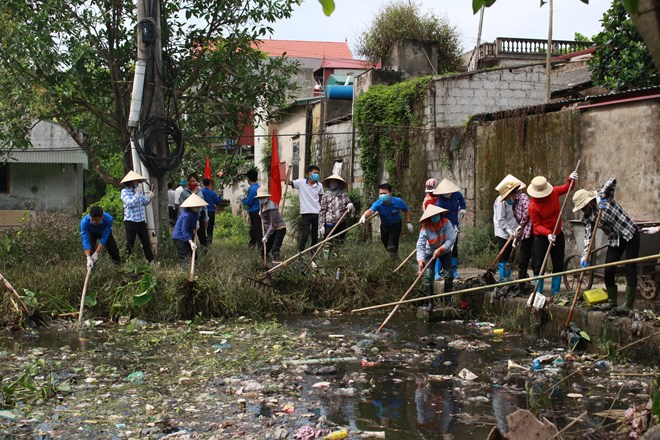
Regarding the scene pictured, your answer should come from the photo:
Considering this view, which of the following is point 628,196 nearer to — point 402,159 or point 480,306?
point 480,306

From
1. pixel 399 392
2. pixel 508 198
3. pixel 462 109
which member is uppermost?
pixel 462 109

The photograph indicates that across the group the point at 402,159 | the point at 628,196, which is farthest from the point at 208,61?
the point at 628,196

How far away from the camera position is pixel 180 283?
10641 millimetres

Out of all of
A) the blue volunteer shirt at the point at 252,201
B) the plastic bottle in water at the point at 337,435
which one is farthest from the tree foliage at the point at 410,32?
the plastic bottle in water at the point at 337,435

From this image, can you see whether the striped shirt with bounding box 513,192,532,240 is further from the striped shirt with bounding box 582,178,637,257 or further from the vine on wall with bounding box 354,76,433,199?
the vine on wall with bounding box 354,76,433,199

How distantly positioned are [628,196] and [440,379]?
6125mm

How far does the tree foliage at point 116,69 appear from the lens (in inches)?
547

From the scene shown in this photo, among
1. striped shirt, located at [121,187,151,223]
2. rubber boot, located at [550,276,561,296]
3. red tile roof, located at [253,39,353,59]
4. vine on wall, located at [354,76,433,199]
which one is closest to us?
rubber boot, located at [550,276,561,296]

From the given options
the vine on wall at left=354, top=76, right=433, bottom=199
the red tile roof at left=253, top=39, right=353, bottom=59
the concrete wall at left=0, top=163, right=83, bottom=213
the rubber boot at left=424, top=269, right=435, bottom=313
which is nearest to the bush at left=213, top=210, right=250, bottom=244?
the vine on wall at left=354, top=76, right=433, bottom=199

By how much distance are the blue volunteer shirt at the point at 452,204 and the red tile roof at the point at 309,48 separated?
32.3m

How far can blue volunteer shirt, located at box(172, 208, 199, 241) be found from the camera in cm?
1187

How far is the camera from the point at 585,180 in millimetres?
12641

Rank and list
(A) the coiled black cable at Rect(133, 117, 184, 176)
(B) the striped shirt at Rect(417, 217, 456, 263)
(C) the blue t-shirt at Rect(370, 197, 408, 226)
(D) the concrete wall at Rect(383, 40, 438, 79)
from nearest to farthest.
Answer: (B) the striped shirt at Rect(417, 217, 456, 263)
(C) the blue t-shirt at Rect(370, 197, 408, 226)
(A) the coiled black cable at Rect(133, 117, 184, 176)
(D) the concrete wall at Rect(383, 40, 438, 79)

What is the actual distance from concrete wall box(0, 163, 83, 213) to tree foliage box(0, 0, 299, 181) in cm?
1070
